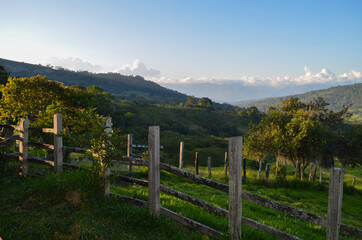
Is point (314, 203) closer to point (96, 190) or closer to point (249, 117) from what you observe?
point (96, 190)

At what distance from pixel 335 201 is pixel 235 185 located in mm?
1504

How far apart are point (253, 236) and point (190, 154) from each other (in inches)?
1434

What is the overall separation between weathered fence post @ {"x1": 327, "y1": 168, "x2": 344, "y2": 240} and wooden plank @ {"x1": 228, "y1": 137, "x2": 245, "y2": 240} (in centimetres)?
137

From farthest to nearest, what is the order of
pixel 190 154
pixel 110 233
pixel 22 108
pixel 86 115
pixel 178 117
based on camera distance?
pixel 178 117
pixel 190 154
pixel 22 108
pixel 86 115
pixel 110 233

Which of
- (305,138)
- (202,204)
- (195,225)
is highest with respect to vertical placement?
(202,204)

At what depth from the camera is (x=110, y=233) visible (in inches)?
176

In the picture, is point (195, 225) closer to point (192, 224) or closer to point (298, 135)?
point (192, 224)

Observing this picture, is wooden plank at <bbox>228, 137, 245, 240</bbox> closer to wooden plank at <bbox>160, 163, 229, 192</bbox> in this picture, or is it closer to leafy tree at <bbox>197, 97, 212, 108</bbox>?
wooden plank at <bbox>160, 163, 229, 192</bbox>

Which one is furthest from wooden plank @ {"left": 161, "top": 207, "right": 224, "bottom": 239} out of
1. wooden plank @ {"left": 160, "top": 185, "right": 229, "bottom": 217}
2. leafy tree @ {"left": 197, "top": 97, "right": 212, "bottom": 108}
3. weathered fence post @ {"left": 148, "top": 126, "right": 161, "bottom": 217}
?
leafy tree @ {"left": 197, "top": 97, "right": 212, "bottom": 108}

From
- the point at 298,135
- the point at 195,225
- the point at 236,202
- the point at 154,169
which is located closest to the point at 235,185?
the point at 236,202

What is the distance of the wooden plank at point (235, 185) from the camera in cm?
421

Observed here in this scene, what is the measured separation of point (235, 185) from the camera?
4.28 m

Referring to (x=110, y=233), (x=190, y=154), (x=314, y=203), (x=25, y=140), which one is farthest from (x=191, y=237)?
(x=190, y=154)

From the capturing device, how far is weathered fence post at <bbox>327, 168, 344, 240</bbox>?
11.3 ft
